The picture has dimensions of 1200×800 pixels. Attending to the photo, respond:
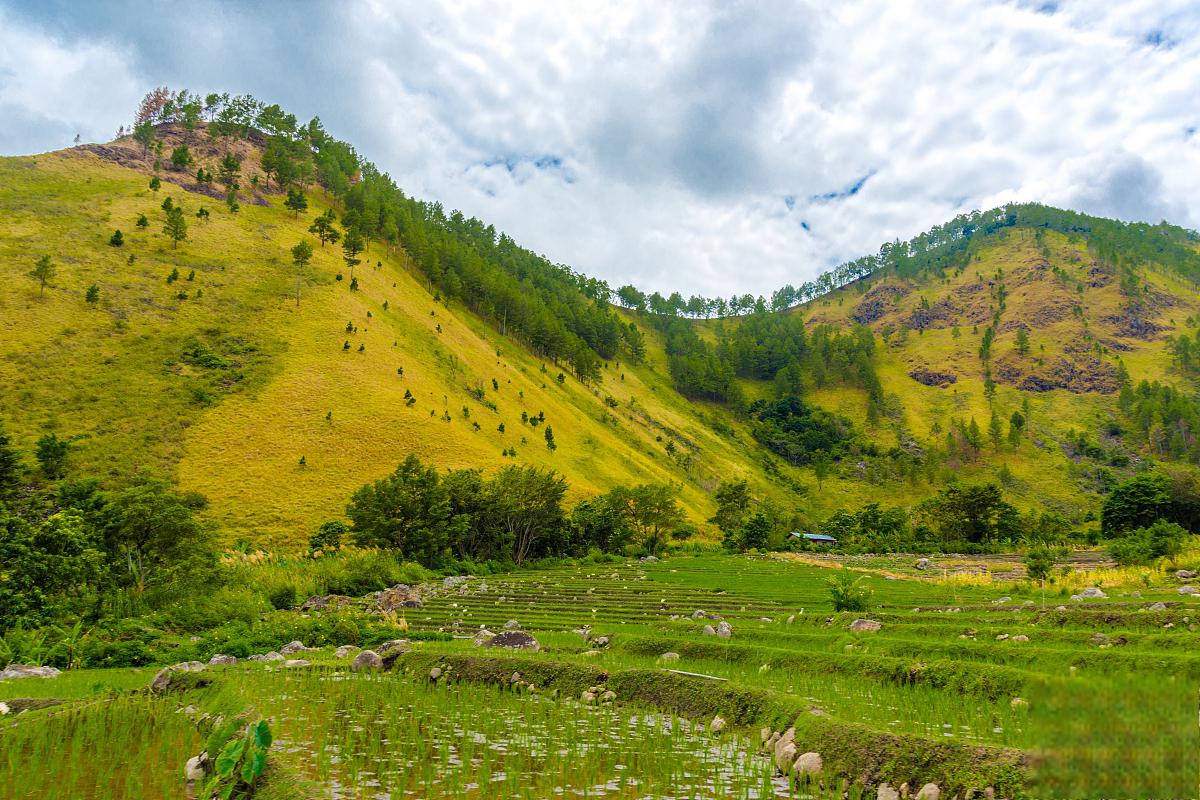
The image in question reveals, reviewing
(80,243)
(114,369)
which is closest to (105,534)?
(114,369)

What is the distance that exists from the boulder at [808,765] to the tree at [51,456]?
67504 millimetres

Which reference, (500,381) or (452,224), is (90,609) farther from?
(452,224)

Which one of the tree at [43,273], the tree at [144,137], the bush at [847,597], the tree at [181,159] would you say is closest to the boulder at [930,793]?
the bush at [847,597]

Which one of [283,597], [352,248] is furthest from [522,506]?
[352,248]

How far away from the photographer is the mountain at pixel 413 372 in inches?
2596

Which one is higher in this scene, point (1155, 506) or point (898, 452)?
point (898, 452)

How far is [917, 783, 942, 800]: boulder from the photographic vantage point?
18.9ft

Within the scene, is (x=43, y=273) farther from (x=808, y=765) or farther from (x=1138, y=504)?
(x=1138, y=504)

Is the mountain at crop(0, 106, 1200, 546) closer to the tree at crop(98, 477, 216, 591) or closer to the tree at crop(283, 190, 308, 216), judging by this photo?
the tree at crop(283, 190, 308, 216)

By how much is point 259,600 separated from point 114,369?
5990cm

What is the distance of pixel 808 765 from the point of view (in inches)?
280

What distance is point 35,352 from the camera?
67062 mm

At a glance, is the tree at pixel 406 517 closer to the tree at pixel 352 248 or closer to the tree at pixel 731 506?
the tree at pixel 731 506

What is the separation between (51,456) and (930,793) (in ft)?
230
